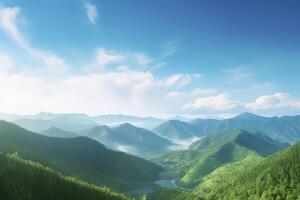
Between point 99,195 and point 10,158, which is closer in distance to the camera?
point 10,158

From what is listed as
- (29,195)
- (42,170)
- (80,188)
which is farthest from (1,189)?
(80,188)

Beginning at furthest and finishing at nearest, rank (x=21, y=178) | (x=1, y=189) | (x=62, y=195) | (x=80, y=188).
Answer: (x=80, y=188), (x=62, y=195), (x=21, y=178), (x=1, y=189)

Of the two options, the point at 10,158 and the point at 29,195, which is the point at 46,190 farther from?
the point at 10,158

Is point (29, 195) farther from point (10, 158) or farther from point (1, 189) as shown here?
point (10, 158)

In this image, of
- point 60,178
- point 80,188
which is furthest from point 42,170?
point 80,188

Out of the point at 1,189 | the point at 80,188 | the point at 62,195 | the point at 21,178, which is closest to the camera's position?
the point at 1,189

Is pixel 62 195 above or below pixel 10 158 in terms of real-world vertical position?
below
